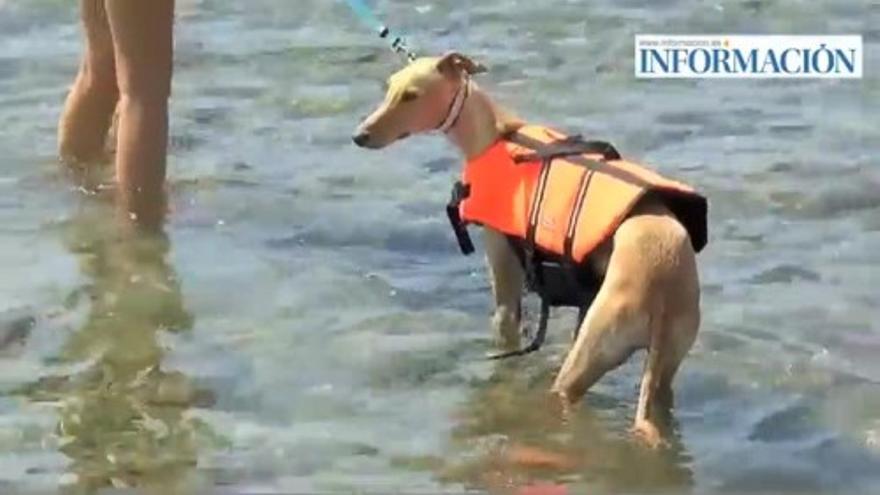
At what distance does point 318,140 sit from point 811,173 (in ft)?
6.80

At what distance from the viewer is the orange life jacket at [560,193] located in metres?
4.89

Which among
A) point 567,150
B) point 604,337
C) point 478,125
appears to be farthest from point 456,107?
point 604,337

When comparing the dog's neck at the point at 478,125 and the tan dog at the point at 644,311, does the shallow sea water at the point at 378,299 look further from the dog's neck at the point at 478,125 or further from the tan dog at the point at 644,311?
the dog's neck at the point at 478,125

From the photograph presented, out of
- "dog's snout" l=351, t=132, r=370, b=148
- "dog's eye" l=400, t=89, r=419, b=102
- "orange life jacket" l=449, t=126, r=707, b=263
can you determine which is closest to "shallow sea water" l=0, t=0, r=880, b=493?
"orange life jacket" l=449, t=126, r=707, b=263

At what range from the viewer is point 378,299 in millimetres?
5957

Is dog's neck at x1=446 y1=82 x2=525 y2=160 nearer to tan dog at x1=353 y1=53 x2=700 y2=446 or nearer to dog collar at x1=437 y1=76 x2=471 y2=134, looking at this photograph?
dog collar at x1=437 y1=76 x2=471 y2=134

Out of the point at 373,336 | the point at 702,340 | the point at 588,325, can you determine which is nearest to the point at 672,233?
the point at 588,325

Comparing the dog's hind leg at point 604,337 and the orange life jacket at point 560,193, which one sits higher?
the orange life jacket at point 560,193

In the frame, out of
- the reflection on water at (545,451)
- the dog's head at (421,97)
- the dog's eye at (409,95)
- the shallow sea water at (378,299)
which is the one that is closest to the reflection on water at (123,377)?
the shallow sea water at (378,299)

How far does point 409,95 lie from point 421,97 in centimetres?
4

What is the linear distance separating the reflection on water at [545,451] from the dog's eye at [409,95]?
35.6 inches

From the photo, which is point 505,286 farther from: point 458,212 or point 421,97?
point 421,97

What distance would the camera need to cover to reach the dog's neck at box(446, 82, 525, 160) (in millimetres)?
5512

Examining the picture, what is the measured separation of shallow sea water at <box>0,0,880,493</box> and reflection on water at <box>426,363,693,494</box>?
0.03ft
